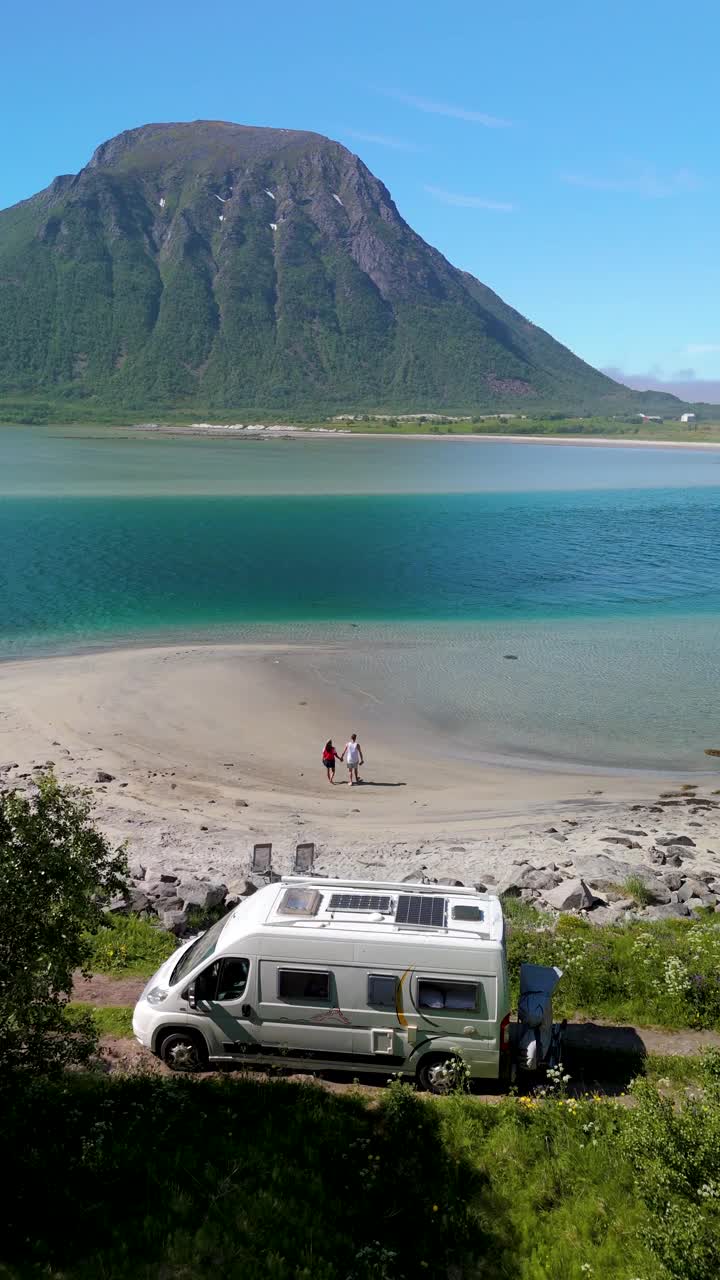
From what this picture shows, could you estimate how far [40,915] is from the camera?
8.31 meters

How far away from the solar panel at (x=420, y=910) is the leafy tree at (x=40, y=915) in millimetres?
3900

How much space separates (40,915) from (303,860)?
1098cm

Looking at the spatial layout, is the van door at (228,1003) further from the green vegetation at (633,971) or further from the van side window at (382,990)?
the green vegetation at (633,971)

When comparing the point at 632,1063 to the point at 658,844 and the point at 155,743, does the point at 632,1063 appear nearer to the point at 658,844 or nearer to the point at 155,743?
the point at 658,844

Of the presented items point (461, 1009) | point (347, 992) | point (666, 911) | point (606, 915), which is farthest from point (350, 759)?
point (461, 1009)

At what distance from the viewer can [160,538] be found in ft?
246

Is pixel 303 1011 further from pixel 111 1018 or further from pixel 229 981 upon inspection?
pixel 111 1018

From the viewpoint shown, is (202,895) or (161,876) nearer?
(202,895)

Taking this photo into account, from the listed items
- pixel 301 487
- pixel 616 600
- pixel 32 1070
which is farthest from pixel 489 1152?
pixel 301 487

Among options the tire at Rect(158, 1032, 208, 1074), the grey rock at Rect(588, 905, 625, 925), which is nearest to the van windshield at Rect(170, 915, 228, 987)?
the tire at Rect(158, 1032, 208, 1074)

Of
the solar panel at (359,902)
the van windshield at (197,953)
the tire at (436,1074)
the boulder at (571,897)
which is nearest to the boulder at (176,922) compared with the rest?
the van windshield at (197,953)

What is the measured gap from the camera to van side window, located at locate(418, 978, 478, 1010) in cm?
1080

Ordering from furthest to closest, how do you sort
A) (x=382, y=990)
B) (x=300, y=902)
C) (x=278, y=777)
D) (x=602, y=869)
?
(x=278, y=777), (x=602, y=869), (x=300, y=902), (x=382, y=990)

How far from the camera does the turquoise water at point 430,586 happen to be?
3538 cm
